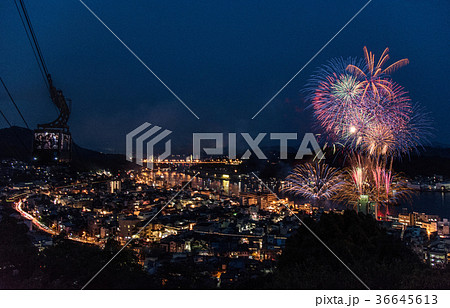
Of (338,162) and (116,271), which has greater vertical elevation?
(338,162)

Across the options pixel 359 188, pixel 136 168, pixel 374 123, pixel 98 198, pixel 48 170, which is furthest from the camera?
pixel 136 168

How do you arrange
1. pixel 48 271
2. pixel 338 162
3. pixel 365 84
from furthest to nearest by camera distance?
1. pixel 338 162
2. pixel 365 84
3. pixel 48 271

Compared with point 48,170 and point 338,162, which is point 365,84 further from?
point 48,170

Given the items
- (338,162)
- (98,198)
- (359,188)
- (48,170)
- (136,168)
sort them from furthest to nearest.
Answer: (136,168) < (48,170) < (98,198) < (338,162) < (359,188)

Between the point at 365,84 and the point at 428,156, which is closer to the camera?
the point at 365,84

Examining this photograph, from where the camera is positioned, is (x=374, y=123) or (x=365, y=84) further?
(x=374, y=123)

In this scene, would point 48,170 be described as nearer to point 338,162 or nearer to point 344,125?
point 338,162
